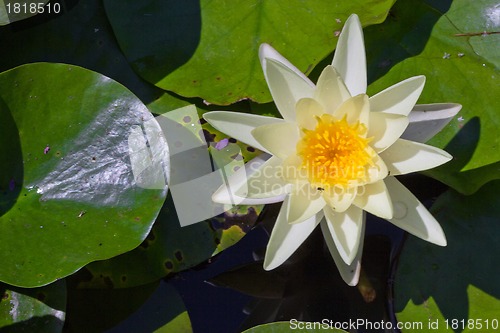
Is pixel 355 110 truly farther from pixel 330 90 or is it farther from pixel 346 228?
pixel 346 228

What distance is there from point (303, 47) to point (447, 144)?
71cm

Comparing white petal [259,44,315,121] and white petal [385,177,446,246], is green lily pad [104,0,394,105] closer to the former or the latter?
white petal [259,44,315,121]

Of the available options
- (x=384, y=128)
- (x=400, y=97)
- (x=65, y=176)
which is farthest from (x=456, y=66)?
(x=65, y=176)

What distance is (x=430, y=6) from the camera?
209 cm

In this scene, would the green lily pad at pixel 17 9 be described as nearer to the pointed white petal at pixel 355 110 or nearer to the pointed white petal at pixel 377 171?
the pointed white petal at pixel 355 110

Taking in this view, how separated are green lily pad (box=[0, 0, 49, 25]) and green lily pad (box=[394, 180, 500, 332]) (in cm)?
186

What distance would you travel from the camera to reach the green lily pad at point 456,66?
201 cm

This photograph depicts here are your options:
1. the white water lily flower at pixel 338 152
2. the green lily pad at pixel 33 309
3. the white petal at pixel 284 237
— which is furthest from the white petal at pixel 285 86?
the green lily pad at pixel 33 309

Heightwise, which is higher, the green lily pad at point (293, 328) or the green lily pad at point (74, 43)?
the green lily pad at point (74, 43)

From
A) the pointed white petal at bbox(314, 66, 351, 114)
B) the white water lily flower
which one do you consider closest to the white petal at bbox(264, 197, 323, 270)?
the white water lily flower

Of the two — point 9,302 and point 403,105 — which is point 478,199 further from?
point 9,302

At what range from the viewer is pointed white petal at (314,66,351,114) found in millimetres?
1583

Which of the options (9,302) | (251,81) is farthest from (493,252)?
(9,302)

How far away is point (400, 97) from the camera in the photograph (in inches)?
65.4
